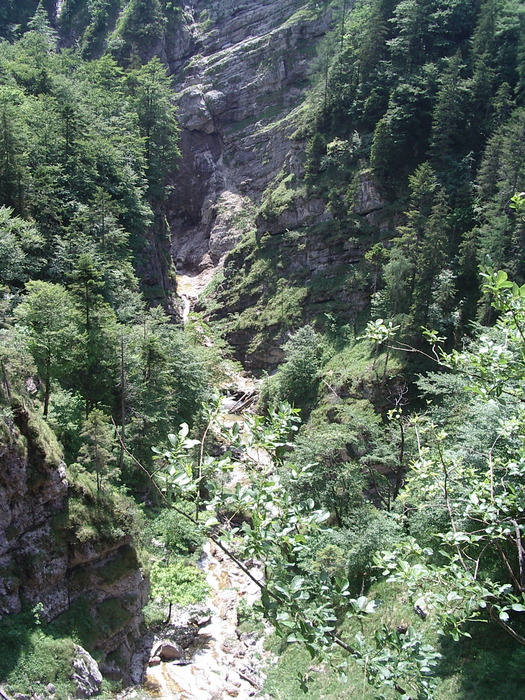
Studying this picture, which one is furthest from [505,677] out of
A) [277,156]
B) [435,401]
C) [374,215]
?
[277,156]

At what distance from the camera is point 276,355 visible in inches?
1548

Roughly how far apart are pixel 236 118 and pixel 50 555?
2353 inches

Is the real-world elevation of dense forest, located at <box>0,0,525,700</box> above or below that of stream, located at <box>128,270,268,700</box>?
above

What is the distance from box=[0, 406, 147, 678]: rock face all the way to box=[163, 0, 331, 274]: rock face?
4188 centimetres

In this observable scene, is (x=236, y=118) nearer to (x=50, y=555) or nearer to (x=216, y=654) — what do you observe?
(x=50, y=555)

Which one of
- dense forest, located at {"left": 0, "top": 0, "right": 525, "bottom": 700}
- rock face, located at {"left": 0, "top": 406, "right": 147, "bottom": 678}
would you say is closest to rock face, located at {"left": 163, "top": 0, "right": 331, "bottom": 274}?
dense forest, located at {"left": 0, "top": 0, "right": 525, "bottom": 700}

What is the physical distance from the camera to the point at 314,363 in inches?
1272

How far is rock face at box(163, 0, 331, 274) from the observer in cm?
5588

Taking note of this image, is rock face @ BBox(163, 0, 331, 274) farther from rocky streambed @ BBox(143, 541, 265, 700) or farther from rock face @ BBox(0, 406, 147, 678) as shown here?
rock face @ BBox(0, 406, 147, 678)

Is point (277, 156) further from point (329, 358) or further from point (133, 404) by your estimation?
point (133, 404)

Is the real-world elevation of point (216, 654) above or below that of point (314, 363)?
below

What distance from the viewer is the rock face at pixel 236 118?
55875 millimetres

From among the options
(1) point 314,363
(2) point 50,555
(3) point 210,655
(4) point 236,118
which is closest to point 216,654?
(3) point 210,655

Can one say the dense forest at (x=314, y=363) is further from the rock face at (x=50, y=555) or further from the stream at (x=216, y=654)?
the stream at (x=216, y=654)
